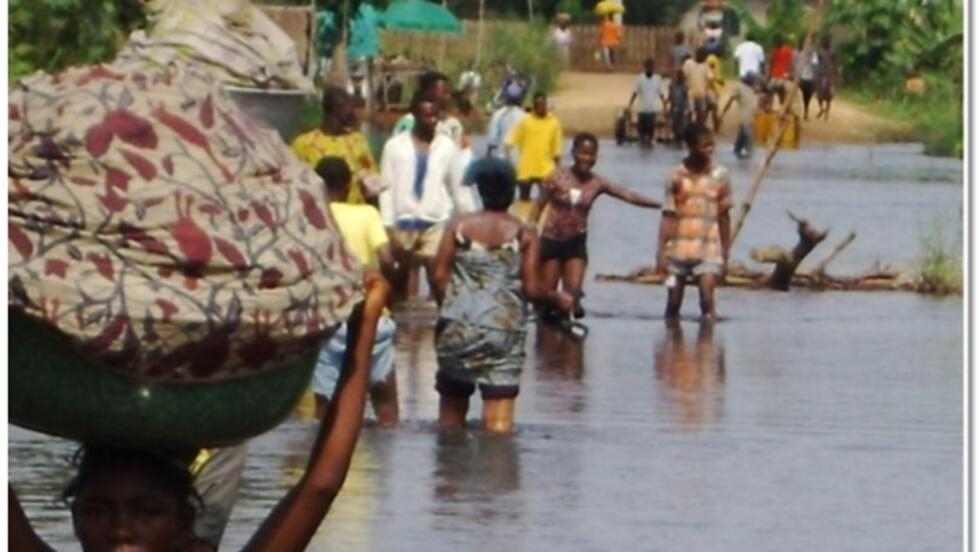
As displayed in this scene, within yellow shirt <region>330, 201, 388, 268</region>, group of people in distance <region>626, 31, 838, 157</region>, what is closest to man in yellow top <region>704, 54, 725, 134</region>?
group of people in distance <region>626, 31, 838, 157</region>

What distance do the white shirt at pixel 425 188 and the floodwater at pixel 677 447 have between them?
23.9 inches

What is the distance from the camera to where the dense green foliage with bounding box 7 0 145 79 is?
40.6ft

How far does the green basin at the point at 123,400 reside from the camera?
3.69m

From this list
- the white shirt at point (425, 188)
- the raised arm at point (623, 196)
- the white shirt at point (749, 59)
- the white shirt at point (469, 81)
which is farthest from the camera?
the white shirt at point (469, 81)

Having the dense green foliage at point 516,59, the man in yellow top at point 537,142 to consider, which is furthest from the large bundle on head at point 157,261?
the dense green foliage at point 516,59

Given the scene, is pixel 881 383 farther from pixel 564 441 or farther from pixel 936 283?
pixel 936 283

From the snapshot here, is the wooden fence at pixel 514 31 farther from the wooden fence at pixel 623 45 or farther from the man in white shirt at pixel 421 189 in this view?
the man in white shirt at pixel 421 189

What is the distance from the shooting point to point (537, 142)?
960 inches

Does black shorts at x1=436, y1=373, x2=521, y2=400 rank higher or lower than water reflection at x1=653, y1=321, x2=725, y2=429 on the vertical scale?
higher

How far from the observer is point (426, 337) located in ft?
51.2

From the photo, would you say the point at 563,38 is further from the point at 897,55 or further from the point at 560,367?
the point at 560,367

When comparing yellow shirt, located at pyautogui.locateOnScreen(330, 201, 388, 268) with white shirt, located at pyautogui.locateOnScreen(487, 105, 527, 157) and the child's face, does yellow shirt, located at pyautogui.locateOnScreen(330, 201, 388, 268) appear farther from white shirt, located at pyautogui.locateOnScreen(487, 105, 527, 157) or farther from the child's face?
white shirt, located at pyautogui.locateOnScreen(487, 105, 527, 157)

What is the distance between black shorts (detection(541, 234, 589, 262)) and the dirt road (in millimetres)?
23677

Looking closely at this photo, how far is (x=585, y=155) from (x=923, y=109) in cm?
2397
